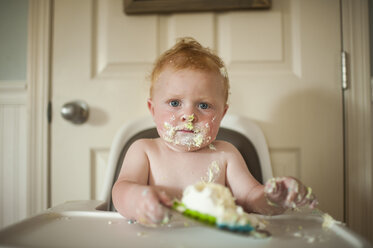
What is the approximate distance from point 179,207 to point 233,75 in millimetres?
683

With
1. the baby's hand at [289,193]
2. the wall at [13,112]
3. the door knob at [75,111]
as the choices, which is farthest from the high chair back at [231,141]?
the wall at [13,112]

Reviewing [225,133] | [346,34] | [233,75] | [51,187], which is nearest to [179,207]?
[225,133]

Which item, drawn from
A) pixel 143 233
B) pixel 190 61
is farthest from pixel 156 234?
pixel 190 61

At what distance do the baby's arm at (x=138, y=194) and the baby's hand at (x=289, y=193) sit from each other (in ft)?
0.61

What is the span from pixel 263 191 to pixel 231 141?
11.8 inches

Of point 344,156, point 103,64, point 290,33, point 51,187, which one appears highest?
point 290,33

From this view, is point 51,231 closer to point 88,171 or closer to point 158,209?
point 158,209

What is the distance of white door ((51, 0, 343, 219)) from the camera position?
0.93 metres

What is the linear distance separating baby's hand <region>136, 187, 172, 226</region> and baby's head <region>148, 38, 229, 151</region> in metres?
0.20

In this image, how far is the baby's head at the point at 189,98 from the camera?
569 mm

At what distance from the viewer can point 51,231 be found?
1.41 ft

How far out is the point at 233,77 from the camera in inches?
37.5

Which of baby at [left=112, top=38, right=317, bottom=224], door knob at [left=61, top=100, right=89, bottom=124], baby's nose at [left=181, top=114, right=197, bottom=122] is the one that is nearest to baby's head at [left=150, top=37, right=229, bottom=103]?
baby at [left=112, top=38, right=317, bottom=224]

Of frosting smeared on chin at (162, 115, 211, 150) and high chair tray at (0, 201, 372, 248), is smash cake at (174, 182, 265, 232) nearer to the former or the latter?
high chair tray at (0, 201, 372, 248)
